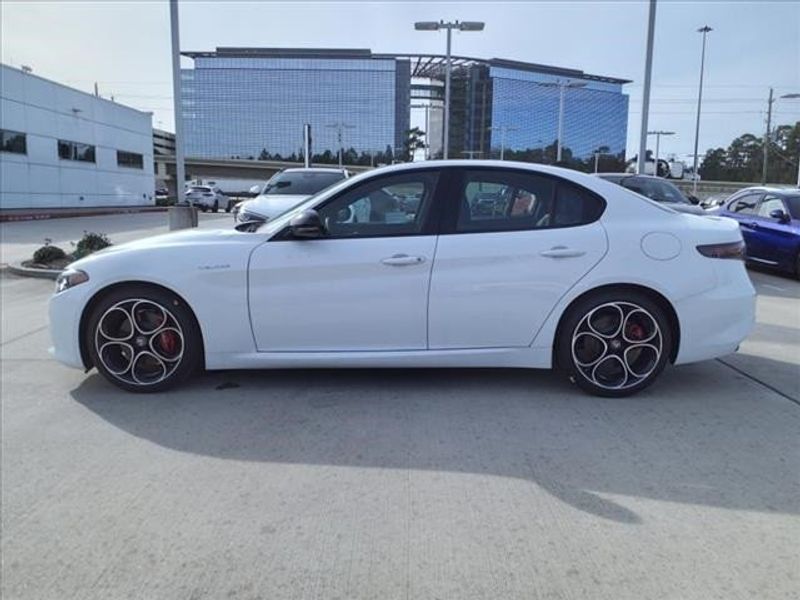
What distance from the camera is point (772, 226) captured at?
37.3 ft

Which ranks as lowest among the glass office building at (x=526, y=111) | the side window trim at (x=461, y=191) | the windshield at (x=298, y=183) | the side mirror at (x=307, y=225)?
the side mirror at (x=307, y=225)

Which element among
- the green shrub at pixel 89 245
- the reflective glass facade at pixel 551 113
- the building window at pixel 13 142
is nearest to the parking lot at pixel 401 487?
the green shrub at pixel 89 245

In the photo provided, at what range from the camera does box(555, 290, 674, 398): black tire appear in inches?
175

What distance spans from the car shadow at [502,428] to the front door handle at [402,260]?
36.1 inches

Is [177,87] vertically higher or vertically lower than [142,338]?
higher

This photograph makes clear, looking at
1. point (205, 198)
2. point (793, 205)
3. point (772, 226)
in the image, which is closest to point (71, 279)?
point (772, 226)

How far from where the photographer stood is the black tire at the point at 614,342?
445 cm

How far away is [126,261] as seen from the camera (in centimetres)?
452

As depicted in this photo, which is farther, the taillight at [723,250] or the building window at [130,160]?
the building window at [130,160]

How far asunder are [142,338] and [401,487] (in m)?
2.33

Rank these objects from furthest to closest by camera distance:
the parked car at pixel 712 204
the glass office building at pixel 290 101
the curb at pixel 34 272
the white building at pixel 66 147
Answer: the glass office building at pixel 290 101
the white building at pixel 66 147
the parked car at pixel 712 204
the curb at pixel 34 272

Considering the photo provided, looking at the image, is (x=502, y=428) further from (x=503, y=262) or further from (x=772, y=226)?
(x=772, y=226)

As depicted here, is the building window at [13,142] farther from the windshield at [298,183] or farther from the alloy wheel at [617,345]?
the alloy wheel at [617,345]

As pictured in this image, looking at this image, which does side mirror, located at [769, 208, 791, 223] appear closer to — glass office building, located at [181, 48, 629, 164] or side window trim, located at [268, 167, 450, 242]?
side window trim, located at [268, 167, 450, 242]
